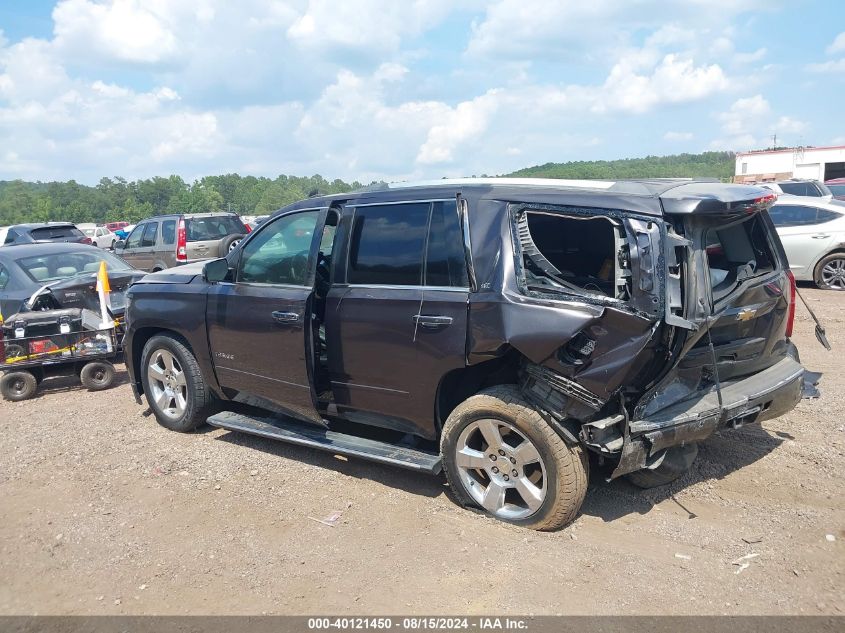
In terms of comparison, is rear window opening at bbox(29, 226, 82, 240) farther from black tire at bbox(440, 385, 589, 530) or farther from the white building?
the white building

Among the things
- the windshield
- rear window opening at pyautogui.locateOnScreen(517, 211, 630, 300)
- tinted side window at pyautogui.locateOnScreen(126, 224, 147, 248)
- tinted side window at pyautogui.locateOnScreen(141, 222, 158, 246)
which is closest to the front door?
rear window opening at pyautogui.locateOnScreen(517, 211, 630, 300)

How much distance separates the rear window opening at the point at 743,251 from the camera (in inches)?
171

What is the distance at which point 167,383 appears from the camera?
5.98 m

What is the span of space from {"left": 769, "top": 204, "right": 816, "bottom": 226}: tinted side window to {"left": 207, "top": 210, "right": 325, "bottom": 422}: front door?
9.63 metres

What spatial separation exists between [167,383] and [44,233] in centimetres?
1225

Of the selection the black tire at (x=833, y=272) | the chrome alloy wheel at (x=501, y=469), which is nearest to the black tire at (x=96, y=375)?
the chrome alloy wheel at (x=501, y=469)

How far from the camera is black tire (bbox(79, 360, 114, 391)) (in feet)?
24.8

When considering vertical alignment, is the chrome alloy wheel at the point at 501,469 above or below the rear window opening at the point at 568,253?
below

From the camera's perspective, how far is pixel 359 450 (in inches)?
179

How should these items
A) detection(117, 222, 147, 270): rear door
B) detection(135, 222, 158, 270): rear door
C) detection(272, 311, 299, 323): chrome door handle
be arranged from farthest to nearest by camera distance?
detection(117, 222, 147, 270): rear door → detection(135, 222, 158, 270): rear door → detection(272, 311, 299, 323): chrome door handle

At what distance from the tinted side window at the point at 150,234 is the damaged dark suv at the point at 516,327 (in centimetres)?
1010

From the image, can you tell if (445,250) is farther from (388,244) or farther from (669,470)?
(669,470)

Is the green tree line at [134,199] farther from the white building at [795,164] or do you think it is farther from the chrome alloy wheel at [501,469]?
the chrome alloy wheel at [501,469]

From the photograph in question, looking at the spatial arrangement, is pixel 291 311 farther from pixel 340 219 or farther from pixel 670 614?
pixel 670 614
